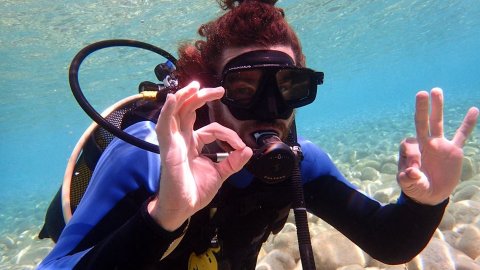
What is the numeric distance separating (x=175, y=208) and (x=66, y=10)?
13822mm

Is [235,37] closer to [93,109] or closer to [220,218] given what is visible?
[93,109]

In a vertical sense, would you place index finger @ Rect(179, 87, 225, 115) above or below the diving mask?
above

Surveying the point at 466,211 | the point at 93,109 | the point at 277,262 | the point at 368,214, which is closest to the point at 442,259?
the point at 368,214

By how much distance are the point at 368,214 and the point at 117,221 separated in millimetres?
1906

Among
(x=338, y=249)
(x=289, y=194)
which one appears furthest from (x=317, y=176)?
(x=338, y=249)

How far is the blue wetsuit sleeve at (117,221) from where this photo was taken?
1.50 metres

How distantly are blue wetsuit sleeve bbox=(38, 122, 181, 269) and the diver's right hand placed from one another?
102 millimetres

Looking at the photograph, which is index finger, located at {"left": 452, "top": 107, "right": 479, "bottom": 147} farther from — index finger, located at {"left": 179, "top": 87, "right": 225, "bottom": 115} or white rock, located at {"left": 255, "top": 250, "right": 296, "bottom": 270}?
white rock, located at {"left": 255, "top": 250, "right": 296, "bottom": 270}

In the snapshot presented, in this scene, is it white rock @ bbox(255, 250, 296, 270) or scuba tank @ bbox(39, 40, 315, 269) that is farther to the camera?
white rock @ bbox(255, 250, 296, 270)

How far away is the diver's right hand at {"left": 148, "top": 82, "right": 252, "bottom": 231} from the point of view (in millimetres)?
1371

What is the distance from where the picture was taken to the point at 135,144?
1750 millimetres

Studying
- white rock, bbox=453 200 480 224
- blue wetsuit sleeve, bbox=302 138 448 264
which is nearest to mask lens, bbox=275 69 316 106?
blue wetsuit sleeve, bbox=302 138 448 264

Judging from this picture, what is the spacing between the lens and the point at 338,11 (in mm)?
20438

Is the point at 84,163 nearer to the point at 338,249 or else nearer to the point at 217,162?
the point at 217,162
